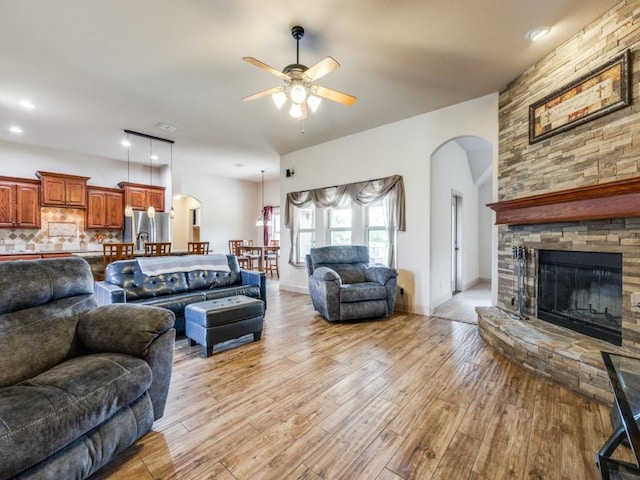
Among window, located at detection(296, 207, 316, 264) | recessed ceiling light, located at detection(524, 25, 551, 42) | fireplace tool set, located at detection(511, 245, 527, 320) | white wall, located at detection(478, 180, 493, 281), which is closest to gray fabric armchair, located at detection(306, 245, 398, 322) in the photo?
fireplace tool set, located at detection(511, 245, 527, 320)

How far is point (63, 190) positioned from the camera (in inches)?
225

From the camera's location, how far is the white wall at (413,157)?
12.5 feet

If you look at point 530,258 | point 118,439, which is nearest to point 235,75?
point 118,439

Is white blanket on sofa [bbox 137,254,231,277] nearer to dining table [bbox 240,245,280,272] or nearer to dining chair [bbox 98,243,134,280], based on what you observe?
dining chair [bbox 98,243,134,280]

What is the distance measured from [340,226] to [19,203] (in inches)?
236

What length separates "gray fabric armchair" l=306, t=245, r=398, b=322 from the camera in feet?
12.5

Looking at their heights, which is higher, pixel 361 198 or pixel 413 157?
pixel 413 157

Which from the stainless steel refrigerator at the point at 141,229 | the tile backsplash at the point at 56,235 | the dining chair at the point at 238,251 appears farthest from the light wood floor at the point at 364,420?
the tile backsplash at the point at 56,235

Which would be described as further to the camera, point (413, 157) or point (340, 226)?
point (340, 226)

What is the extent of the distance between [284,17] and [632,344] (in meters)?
3.72

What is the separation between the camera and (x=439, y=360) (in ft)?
8.89

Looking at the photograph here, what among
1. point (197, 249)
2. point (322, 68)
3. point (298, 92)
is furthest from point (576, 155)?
point (197, 249)

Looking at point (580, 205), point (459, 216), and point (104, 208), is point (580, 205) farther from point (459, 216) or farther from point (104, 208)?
point (104, 208)

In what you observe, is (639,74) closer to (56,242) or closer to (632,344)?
(632,344)
